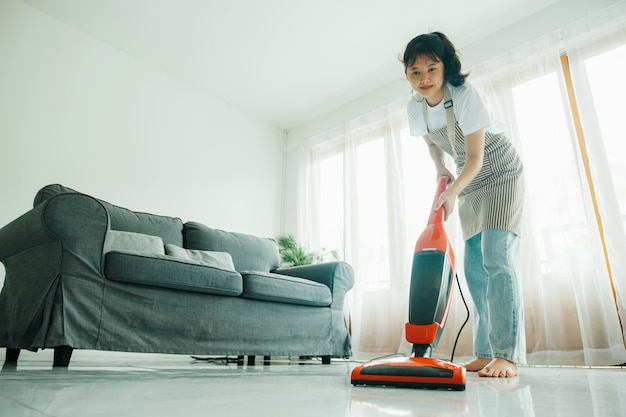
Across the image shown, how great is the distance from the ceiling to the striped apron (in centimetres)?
206

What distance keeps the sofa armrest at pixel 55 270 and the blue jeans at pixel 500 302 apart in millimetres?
1411

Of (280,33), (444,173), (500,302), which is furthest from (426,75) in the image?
(280,33)

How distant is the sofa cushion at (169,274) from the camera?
1709mm

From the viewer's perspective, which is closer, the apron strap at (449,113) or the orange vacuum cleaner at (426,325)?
the orange vacuum cleaner at (426,325)

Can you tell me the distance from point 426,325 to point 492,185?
81 cm

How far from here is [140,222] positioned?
8.50 ft

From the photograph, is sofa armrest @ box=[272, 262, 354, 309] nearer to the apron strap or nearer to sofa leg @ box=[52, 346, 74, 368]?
the apron strap

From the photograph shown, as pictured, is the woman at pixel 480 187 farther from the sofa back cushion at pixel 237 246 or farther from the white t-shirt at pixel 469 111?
the sofa back cushion at pixel 237 246

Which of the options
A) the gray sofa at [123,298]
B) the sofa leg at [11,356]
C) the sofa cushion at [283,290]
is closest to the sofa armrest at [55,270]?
the gray sofa at [123,298]

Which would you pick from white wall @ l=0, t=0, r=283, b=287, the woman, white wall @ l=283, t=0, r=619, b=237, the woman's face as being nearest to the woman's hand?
the woman

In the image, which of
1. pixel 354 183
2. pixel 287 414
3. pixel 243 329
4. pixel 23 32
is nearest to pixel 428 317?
pixel 287 414

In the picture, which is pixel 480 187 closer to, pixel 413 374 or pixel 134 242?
pixel 413 374

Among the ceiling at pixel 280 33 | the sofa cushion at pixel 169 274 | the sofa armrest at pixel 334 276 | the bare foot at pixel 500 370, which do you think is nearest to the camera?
the bare foot at pixel 500 370

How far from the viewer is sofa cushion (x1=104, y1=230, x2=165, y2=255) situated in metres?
2.17
